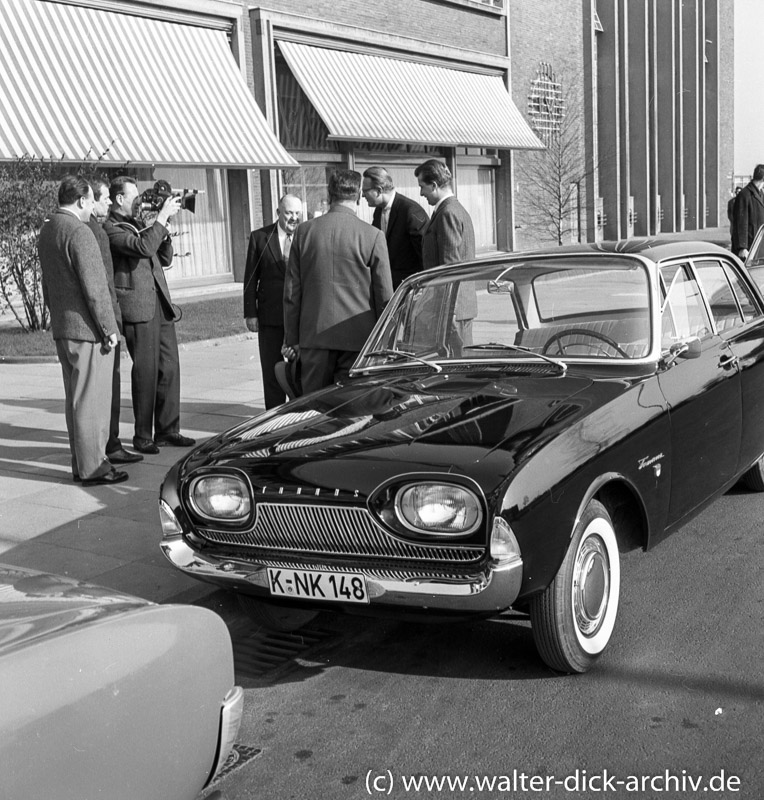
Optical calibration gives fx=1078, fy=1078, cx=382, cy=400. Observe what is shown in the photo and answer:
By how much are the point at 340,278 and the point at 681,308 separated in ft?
7.51

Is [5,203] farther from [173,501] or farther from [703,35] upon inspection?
[703,35]

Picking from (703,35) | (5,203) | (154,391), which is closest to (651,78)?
(703,35)

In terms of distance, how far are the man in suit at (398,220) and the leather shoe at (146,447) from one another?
7.70 ft

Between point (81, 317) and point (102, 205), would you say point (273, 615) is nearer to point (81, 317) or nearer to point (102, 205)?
point (81, 317)

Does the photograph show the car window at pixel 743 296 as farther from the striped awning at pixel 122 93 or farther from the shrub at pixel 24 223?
the striped awning at pixel 122 93

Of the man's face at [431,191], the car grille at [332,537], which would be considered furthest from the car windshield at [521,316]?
the man's face at [431,191]

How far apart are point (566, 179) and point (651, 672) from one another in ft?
105

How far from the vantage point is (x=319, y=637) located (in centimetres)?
468

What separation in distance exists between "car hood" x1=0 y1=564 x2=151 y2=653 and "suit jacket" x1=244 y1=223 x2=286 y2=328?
5.71 meters

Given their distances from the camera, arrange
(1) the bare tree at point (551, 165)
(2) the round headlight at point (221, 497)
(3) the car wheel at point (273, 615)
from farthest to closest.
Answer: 1. (1) the bare tree at point (551, 165)
2. (3) the car wheel at point (273, 615)
3. (2) the round headlight at point (221, 497)

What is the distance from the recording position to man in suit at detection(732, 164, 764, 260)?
13.9 metres

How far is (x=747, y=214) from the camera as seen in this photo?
1395 centimetres

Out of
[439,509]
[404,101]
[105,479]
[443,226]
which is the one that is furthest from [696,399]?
[404,101]

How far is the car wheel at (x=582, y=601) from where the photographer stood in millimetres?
3902
